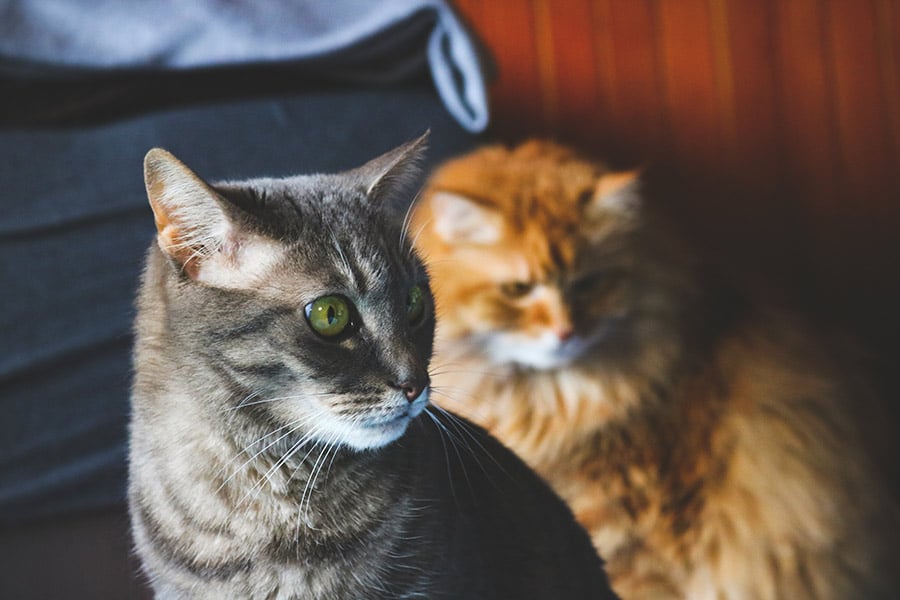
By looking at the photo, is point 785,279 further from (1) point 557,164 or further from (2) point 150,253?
(2) point 150,253

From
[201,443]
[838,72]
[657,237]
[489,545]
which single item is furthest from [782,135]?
[201,443]

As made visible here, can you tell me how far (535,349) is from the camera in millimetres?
1201

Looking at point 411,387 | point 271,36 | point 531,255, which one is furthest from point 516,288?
point 411,387

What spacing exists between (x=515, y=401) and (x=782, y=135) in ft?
3.41

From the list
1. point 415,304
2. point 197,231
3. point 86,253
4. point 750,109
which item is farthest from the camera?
point 750,109

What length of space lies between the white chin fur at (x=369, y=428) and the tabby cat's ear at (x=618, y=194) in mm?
689

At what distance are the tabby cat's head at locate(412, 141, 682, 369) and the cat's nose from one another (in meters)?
0.56

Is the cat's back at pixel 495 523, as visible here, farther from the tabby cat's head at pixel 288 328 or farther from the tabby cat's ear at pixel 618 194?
the tabby cat's ear at pixel 618 194

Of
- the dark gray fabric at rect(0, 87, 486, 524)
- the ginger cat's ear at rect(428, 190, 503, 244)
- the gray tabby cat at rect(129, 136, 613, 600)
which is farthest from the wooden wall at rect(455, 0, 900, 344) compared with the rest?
the gray tabby cat at rect(129, 136, 613, 600)

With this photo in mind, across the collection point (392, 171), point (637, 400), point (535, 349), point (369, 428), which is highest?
point (392, 171)

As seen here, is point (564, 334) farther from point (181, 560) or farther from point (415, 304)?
point (181, 560)

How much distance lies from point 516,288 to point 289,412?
656 millimetres

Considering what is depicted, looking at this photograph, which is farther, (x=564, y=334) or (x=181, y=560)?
(x=564, y=334)

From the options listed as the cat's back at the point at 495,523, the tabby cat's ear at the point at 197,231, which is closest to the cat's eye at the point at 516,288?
the cat's back at the point at 495,523
